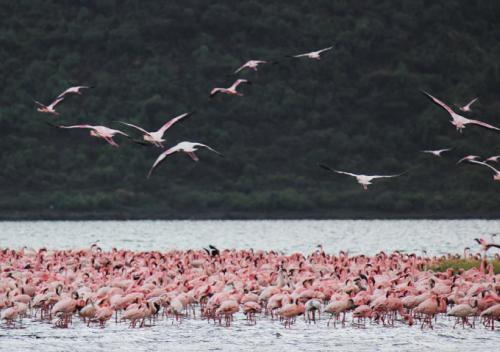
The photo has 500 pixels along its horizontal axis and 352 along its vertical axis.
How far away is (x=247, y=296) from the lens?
78.3 feet

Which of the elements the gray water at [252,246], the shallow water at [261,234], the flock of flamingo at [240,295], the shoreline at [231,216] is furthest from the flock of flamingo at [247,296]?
the shoreline at [231,216]

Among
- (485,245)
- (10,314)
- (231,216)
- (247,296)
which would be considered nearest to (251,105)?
(231,216)

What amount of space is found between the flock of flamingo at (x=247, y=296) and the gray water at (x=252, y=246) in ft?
1.05

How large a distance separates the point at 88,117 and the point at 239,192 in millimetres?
17097

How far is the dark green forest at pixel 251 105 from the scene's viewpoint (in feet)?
321

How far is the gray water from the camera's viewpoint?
68.4ft

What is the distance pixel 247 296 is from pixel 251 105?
8539 cm

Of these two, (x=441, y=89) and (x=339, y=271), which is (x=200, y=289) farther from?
(x=441, y=89)

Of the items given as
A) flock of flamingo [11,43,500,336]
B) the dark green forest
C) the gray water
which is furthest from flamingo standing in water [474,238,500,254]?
the dark green forest

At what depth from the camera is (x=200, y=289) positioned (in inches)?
949

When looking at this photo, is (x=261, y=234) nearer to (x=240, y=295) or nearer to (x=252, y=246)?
(x=252, y=246)

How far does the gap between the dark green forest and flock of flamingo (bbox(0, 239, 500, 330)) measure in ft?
220

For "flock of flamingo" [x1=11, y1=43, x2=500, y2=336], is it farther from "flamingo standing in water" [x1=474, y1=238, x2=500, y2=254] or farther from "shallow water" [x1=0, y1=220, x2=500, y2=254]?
"shallow water" [x1=0, y1=220, x2=500, y2=254]

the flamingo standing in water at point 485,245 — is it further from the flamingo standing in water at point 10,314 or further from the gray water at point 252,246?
the flamingo standing in water at point 10,314
